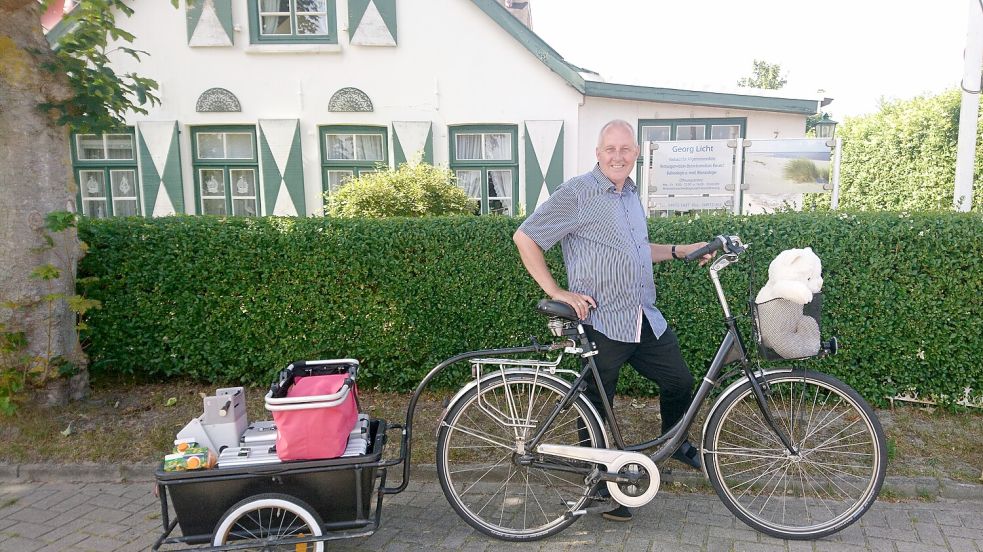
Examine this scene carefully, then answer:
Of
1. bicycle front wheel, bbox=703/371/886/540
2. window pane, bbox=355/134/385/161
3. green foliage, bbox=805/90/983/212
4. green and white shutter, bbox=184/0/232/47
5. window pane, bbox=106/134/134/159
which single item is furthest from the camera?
green foliage, bbox=805/90/983/212

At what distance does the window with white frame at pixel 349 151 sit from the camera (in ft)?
33.6

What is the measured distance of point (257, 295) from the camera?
15.8ft

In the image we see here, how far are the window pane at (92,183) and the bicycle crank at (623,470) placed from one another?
34.0 feet

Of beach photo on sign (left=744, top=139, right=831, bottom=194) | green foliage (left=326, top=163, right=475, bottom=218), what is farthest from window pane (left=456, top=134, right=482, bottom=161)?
beach photo on sign (left=744, top=139, right=831, bottom=194)

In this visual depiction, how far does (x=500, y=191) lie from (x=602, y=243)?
750cm

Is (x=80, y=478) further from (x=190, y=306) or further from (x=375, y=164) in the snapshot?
(x=375, y=164)

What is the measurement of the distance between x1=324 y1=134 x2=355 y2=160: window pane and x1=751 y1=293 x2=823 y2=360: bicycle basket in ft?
28.1

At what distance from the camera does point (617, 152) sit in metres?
3.06

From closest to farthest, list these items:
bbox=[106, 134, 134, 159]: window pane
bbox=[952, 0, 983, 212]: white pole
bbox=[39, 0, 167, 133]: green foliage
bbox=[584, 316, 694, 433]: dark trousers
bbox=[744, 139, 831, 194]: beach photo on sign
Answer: bbox=[584, 316, 694, 433]: dark trousers
bbox=[39, 0, 167, 133]: green foliage
bbox=[952, 0, 983, 212]: white pole
bbox=[744, 139, 831, 194]: beach photo on sign
bbox=[106, 134, 134, 159]: window pane

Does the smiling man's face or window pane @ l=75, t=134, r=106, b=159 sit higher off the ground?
window pane @ l=75, t=134, r=106, b=159

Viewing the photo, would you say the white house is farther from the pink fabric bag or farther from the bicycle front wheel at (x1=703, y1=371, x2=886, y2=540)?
the pink fabric bag

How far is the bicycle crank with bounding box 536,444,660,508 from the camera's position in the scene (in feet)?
9.84

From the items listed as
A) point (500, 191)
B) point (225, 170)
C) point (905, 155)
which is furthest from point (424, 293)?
point (905, 155)

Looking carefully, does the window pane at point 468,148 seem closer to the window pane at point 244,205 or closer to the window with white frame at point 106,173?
the window pane at point 244,205
